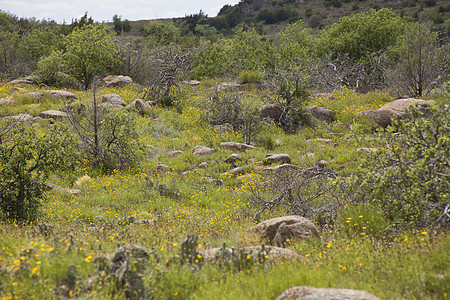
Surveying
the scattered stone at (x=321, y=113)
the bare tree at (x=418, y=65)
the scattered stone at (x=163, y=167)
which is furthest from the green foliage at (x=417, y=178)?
the bare tree at (x=418, y=65)

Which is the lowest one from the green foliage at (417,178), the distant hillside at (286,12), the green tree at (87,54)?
the green foliage at (417,178)

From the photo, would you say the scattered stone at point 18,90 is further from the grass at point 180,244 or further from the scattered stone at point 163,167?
the scattered stone at point 163,167

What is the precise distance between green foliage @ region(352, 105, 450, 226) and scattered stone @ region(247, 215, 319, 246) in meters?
1.06

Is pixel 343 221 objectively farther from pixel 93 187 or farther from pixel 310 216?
pixel 93 187

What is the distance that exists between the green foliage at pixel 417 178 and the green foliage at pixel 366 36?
19873 mm

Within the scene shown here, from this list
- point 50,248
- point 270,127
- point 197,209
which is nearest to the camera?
point 50,248

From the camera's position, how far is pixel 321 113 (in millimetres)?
14570

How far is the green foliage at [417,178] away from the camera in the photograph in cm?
454

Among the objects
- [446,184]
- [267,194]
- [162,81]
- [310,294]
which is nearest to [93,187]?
[267,194]

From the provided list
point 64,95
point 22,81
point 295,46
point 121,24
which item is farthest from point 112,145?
point 121,24

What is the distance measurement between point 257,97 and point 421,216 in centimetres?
1348

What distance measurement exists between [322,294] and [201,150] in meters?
9.04

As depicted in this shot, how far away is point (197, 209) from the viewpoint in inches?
313

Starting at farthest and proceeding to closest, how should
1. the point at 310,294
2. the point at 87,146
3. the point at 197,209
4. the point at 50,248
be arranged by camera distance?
the point at 87,146
the point at 197,209
the point at 50,248
the point at 310,294
